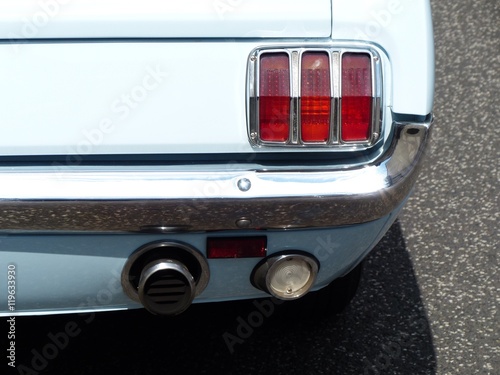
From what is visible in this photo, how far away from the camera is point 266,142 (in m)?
2.19

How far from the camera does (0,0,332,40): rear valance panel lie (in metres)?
2.09

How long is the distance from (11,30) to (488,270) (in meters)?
2.04

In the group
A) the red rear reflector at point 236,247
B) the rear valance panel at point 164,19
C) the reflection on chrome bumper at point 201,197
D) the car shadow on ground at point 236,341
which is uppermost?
the rear valance panel at point 164,19

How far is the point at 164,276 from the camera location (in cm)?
226

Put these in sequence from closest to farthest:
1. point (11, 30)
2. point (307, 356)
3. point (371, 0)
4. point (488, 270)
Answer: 1. point (11, 30)
2. point (371, 0)
3. point (307, 356)
4. point (488, 270)

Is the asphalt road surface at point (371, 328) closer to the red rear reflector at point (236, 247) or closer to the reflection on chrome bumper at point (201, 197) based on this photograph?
the red rear reflector at point (236, 247)

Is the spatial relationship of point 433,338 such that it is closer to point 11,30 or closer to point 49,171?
point 49,171

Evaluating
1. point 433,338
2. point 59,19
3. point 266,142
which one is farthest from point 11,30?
point 433,338

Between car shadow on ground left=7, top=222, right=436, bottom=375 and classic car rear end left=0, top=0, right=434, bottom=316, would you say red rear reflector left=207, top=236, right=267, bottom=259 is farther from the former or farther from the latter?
car shadow on ground left=7, top=222, right=436, bottom=375

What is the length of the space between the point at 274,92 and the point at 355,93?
19 centimetres

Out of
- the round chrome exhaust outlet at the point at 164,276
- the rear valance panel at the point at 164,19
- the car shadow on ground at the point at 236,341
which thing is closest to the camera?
the rear valance panel at the point at 164,19

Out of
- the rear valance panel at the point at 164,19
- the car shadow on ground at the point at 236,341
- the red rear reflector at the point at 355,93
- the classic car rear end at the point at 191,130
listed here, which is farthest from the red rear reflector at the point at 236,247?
the car shadow on ground at the point at 236,341

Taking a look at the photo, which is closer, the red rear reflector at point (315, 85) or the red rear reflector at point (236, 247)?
the red rear reflector at point (315, 85)

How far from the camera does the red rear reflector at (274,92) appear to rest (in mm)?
2162
